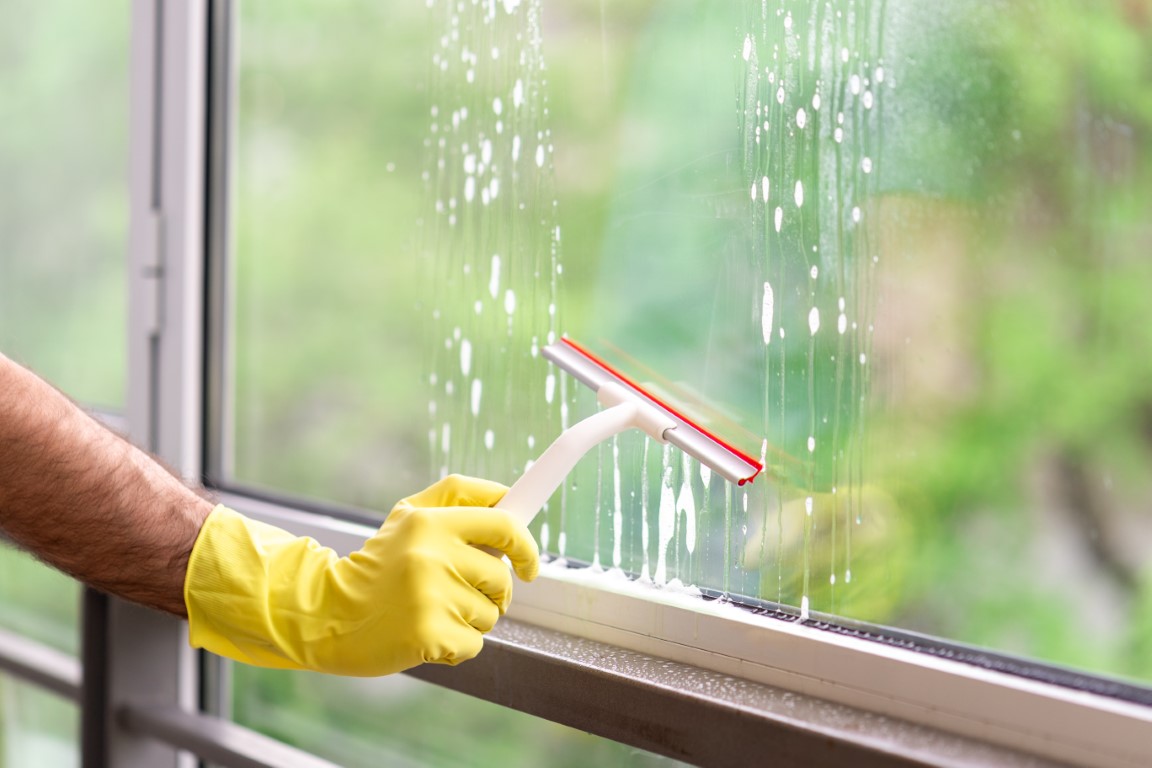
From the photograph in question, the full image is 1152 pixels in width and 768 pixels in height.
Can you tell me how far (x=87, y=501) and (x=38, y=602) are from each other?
110cm

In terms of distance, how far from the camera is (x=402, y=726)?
4.17ft

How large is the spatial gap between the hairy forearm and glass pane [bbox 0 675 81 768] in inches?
40.2

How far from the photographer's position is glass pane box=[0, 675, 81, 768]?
1.75 m

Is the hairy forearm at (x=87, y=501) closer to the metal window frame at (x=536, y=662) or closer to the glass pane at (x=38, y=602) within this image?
the metal window frame at (x=536, y=662)

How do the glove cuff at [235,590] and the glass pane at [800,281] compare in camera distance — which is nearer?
the glass pane at [800,281]

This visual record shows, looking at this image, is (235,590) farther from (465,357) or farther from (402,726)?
(402,726)

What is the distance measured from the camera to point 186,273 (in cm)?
141

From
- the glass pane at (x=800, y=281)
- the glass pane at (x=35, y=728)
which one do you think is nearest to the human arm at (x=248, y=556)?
the glass pane at (x=800, y=281)

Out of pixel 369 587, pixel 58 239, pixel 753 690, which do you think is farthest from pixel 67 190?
pixel 753 690

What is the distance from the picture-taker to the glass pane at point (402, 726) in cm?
111

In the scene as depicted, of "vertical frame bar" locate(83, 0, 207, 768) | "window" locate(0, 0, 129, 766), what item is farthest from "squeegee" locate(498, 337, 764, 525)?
"window" locate(0, 0, 129, 766)

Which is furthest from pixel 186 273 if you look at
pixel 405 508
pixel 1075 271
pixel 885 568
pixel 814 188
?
pixel 1075 271

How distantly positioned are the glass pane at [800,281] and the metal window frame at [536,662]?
5cm

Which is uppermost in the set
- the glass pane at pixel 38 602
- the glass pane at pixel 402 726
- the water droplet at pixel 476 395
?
the water droplet at pixel 476 395
